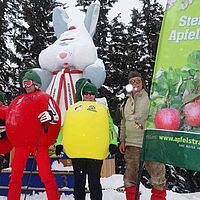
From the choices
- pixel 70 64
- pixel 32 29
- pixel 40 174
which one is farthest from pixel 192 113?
pixel 32 29

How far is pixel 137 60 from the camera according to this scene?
13.6m

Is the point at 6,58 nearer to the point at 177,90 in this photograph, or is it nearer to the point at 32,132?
the point at 32,132

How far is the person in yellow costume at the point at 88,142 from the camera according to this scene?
3.80 metres

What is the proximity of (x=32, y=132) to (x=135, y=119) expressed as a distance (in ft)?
3.82

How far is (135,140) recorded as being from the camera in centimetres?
410

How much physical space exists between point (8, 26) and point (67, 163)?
7902 millimetres

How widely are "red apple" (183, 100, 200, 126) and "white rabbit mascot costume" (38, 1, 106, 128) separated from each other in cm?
391

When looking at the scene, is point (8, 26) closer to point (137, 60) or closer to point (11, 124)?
point (137, 60)

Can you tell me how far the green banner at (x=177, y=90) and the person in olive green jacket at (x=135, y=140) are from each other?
2.12 feet

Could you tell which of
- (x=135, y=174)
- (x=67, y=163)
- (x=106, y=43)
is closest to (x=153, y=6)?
(x=106, y=43)

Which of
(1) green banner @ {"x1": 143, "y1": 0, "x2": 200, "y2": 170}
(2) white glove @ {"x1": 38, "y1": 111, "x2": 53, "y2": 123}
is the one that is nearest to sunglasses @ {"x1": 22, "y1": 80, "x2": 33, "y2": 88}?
(2) white glove @ {"x1": 38, "y1": 111, "x2": 53, "y2": 123}

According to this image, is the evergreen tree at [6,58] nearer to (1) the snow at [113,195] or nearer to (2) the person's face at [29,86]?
(1) the snow at [113,195]

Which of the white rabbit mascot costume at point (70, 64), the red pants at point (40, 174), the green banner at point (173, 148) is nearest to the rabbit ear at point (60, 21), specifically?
the white rabbit mascot costume at point (70, 64)

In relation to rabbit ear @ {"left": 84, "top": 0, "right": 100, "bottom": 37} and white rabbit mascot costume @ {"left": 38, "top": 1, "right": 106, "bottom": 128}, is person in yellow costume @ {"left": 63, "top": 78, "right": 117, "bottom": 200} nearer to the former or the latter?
white rabbit mascot costume @ {"left": 38, "top": 1, "right": 106, "bottom": 128}
